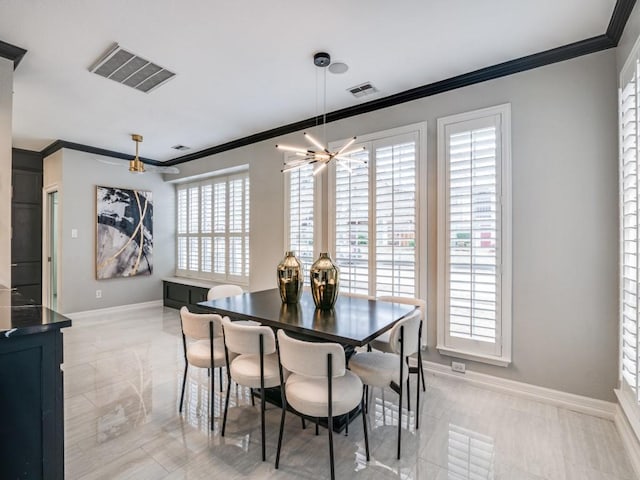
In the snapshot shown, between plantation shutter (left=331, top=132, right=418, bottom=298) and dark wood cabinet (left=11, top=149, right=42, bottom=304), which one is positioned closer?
plantation shutter (left=331, top=132, right=418, bottom=298)

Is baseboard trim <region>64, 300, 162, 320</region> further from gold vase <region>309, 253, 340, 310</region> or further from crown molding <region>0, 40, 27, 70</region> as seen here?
gold vase <region>309, 253, 340, 310</region>

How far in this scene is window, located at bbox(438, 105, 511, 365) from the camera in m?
2.84

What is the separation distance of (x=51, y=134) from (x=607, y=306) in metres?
6.96

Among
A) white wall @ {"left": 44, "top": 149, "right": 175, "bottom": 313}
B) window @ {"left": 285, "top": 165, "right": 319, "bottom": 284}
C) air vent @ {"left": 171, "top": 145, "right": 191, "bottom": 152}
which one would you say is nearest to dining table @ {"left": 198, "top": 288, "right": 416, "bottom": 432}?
window @ {"left": 285, "top": 165, "right": 319, "bottom": 284}

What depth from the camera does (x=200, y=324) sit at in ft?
7.52

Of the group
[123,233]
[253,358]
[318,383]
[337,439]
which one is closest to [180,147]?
[123,233]

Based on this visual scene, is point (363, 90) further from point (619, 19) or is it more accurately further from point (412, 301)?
point (412, 301)

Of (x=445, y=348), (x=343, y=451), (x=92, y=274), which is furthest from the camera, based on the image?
(x=92, y=274)

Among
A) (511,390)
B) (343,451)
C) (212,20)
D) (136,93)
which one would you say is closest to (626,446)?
(511,390)

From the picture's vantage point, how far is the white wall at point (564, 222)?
8.07 feet

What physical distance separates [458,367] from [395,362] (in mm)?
1174

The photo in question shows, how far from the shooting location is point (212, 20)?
228 cm

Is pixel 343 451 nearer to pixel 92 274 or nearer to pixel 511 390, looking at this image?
pixel 511 390

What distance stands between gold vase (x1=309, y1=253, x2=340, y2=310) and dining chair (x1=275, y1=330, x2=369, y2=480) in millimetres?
679
